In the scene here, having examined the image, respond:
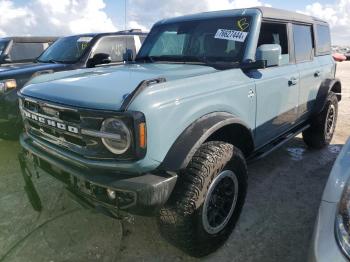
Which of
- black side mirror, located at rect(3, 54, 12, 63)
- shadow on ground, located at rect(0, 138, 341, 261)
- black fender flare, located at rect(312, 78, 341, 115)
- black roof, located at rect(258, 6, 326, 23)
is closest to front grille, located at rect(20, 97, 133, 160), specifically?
shadow on ground, located at rect(0, 138, 341, 261)

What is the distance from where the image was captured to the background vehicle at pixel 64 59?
16.2 ft

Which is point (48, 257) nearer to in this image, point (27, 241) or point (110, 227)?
point (27, 241)

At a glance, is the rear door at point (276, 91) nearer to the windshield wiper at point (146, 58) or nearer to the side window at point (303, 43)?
the side window at point (303, 43)

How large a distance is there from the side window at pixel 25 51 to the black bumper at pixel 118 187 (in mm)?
6043

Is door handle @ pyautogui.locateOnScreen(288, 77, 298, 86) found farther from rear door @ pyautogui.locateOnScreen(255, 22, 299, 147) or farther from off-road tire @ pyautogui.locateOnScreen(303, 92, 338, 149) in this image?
off-road tire @ pyautogui.locateOnScreen(303, 92, 338, 149)

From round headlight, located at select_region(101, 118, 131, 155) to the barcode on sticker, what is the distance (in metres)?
1.67

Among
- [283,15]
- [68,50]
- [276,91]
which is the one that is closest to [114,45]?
[68,50]

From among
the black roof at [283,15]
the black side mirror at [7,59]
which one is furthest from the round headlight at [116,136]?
the black side mirror at [7,59]

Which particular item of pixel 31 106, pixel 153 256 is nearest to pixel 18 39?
pixel 31 106

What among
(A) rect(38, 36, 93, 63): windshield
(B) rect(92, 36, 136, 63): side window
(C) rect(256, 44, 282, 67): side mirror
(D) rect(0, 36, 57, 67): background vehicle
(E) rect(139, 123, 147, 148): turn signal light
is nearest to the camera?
(E) rect(139, 123, 147, 148): turn signal light

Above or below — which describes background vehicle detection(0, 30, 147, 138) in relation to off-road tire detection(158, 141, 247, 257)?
above

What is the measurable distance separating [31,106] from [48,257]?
1.23m

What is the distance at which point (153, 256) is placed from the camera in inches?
109

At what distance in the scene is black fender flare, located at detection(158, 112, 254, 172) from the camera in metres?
2.31
